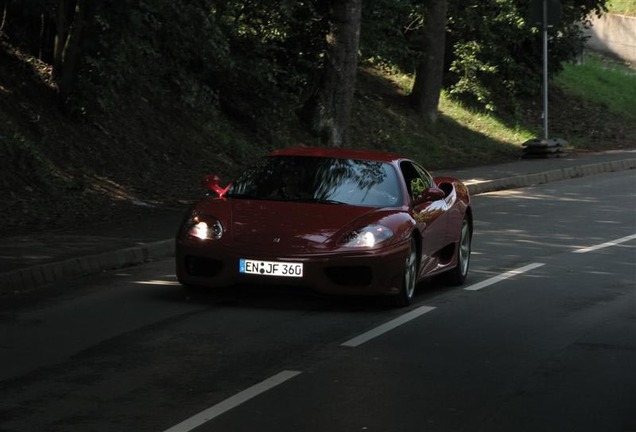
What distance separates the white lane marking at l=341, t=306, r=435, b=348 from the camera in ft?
33.3

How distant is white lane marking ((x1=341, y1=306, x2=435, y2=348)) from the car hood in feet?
2.88

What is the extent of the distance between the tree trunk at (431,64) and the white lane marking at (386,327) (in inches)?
902

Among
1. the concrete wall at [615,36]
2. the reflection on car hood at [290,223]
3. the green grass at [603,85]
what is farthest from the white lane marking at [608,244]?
the concrete wall at [615,36]

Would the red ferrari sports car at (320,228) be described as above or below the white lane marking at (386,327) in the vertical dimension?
above

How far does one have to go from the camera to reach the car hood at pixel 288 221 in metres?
11.6

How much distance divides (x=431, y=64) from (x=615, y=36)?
21798mm

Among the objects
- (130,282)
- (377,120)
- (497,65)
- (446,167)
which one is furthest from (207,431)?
(497,65)

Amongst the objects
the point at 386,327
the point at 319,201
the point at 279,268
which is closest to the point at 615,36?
the point at 319,201

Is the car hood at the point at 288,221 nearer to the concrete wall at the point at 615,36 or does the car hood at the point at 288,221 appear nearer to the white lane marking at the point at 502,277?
the white lane marking at the point at 502,277

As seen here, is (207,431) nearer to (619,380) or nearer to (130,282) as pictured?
(619,380)

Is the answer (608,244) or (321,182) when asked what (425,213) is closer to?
(321,182)

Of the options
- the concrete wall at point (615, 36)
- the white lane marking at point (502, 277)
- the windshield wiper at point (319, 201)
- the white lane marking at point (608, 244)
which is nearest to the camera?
the windshield wiper at point (319, 201)

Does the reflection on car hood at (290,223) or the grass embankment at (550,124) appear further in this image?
the grass embankment at (550,124)

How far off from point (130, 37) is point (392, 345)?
1240 centimetres
